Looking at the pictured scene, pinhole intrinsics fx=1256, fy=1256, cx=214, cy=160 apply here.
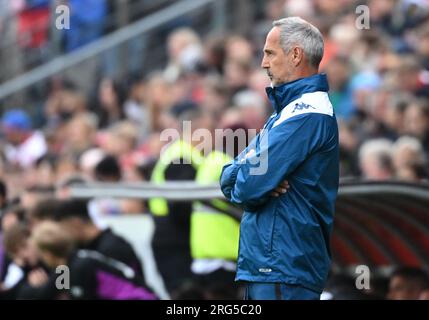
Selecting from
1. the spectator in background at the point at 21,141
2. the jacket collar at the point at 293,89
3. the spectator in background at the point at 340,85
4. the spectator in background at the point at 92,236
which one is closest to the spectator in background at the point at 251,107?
the spectator in background at the point at 340,85

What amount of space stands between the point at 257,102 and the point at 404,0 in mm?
2399

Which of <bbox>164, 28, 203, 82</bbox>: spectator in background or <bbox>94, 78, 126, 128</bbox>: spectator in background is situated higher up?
<bbox>164, 28, 203, 82</bbox>: spectator in background

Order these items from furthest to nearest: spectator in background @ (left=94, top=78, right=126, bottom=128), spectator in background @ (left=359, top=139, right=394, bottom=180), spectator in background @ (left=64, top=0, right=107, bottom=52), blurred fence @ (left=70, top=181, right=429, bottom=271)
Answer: spectator in background @ (left=64, top=0, right=107, bottom=52)
spectator in background @ (left=94, top=78, right=126, bottom=128)
spectator in background @ (left=359, top=139, right=394, bottom=180)
blurred fence @ (left=70, top=181, right=429, bottom=271)

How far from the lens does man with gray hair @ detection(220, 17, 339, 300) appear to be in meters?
5.93

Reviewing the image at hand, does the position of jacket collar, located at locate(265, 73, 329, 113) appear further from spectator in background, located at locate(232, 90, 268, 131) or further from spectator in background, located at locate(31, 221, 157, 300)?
spectator in background, located at locate(232, 90, 268, 131)

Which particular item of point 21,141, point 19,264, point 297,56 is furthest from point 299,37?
point 21,141

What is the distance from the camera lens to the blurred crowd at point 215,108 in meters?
11.0

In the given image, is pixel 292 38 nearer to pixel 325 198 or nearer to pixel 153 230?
pixel 325 198

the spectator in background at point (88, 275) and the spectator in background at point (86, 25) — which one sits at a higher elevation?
the spectator in background at point (86, 25)

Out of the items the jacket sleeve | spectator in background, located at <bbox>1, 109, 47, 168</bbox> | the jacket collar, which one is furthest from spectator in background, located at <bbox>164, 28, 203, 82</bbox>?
the jacket sleeve

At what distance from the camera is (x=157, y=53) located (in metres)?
17.5

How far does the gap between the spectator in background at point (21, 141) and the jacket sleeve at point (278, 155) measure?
347 inches

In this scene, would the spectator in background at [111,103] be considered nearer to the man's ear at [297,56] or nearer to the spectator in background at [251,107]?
the spectator in background at [251,107]

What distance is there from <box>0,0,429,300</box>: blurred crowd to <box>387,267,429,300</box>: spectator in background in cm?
160
